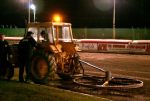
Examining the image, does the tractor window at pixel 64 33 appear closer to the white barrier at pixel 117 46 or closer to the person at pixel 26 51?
the person at pixel 26 51

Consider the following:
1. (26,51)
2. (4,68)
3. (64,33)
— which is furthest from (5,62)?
(64,33)

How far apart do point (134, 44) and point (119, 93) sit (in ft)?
61.2

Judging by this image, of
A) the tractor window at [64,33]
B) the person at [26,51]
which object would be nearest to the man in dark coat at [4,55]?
the person at [26,51]

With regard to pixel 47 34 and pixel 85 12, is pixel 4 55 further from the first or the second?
pixel 85 12

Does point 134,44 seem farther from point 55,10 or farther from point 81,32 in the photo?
point 55,10

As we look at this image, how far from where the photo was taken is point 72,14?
9675cm

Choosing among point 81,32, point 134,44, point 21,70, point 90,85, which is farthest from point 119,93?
point 81,32

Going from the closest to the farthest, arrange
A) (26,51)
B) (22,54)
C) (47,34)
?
(26,51)
(22,54)
(47,34)

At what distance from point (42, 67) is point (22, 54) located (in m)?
0.82

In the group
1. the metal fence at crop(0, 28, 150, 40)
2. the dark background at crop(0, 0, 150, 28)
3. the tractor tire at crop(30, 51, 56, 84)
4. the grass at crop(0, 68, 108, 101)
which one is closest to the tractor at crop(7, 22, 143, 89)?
the tractor tire at crop(30, 51, 56, 84)

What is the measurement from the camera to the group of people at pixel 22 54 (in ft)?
44.8

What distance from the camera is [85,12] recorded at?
3760 inches

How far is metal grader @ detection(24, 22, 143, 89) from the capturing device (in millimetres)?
13555

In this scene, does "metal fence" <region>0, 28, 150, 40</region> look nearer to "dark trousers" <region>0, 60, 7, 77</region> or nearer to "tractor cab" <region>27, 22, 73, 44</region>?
"tractor cab" <region>27, 22, 73, 44</region>
